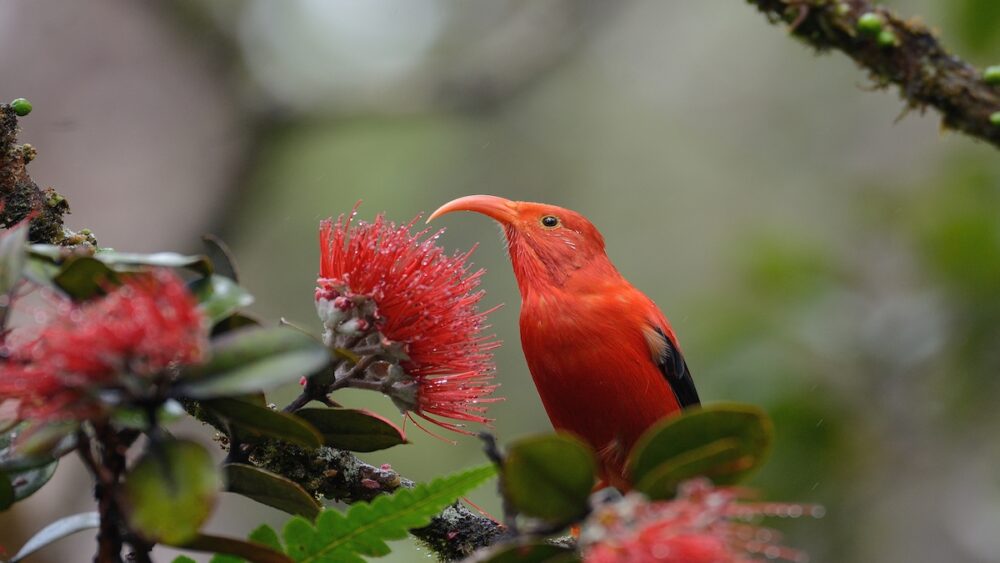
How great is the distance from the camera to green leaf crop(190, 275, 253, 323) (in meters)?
1.30

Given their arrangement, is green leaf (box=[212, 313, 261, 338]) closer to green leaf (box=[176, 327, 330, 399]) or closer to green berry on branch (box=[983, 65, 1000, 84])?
green leaf (box=[176, 327, 330, 399])

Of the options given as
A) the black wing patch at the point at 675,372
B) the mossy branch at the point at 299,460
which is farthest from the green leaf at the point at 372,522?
the black wing patch at the point at 675,372

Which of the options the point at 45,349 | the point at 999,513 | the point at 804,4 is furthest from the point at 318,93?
the point at 45,349

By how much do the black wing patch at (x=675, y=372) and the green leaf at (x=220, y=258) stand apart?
211 cm

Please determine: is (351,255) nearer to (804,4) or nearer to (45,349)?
(45,349)

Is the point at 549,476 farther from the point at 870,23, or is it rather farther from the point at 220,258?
the point at 870,23

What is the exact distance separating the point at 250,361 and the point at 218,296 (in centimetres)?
15

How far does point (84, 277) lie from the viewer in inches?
51.9

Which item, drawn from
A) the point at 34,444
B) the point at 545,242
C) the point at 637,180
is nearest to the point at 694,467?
the point at 34,444

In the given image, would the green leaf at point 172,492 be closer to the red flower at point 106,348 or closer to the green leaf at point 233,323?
the red flower at point 106,348

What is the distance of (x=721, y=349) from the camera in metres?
5.66

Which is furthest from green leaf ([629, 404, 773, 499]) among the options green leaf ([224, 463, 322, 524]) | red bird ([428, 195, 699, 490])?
red bird ([428, 195, 699, 490])

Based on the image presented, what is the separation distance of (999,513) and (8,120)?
16.7ft

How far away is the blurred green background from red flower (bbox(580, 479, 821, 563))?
304cm
